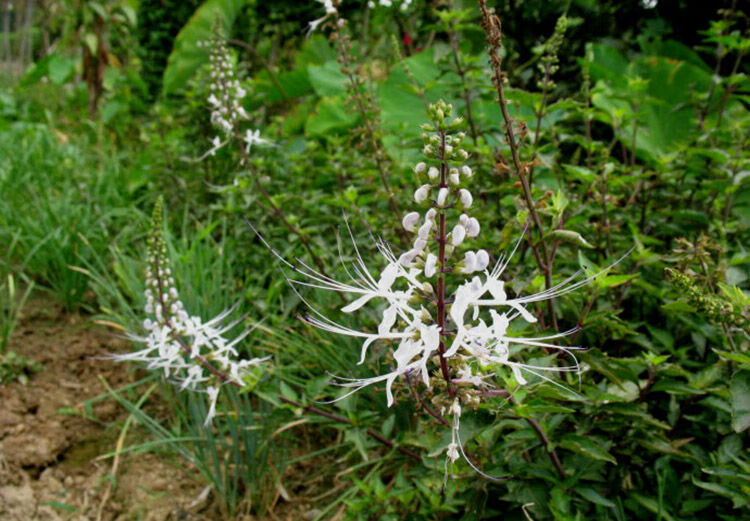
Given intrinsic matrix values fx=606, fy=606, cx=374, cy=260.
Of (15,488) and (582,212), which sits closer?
(582,212)

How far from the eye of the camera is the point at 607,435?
5.31 ft

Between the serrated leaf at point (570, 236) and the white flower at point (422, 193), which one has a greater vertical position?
the white flower at point (422, 193)

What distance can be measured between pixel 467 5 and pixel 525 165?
10.4ft

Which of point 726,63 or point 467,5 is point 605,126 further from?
point 467,5

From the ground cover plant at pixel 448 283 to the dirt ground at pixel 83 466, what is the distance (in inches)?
2.2

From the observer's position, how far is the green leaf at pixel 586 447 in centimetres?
127

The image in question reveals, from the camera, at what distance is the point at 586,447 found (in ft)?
4.29

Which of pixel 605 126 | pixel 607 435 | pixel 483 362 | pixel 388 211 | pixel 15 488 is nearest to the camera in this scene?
pixel 483 362

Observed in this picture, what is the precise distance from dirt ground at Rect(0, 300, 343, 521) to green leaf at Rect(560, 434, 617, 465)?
2.94 feet

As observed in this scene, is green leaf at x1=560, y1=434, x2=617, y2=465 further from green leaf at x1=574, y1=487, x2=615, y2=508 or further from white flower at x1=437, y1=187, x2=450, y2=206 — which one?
white flower at x1=437, y1=187, x2=450, y2=206

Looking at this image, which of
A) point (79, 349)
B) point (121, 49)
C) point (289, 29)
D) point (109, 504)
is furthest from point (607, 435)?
point (121, 49)

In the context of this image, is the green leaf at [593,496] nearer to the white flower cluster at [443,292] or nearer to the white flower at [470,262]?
the white flower cluster at [443,292]

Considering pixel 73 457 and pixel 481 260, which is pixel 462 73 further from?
pixel 73 457

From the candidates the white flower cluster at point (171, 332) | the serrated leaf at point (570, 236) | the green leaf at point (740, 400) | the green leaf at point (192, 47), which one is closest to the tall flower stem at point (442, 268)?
the serrated leaf at point (570, 236)
